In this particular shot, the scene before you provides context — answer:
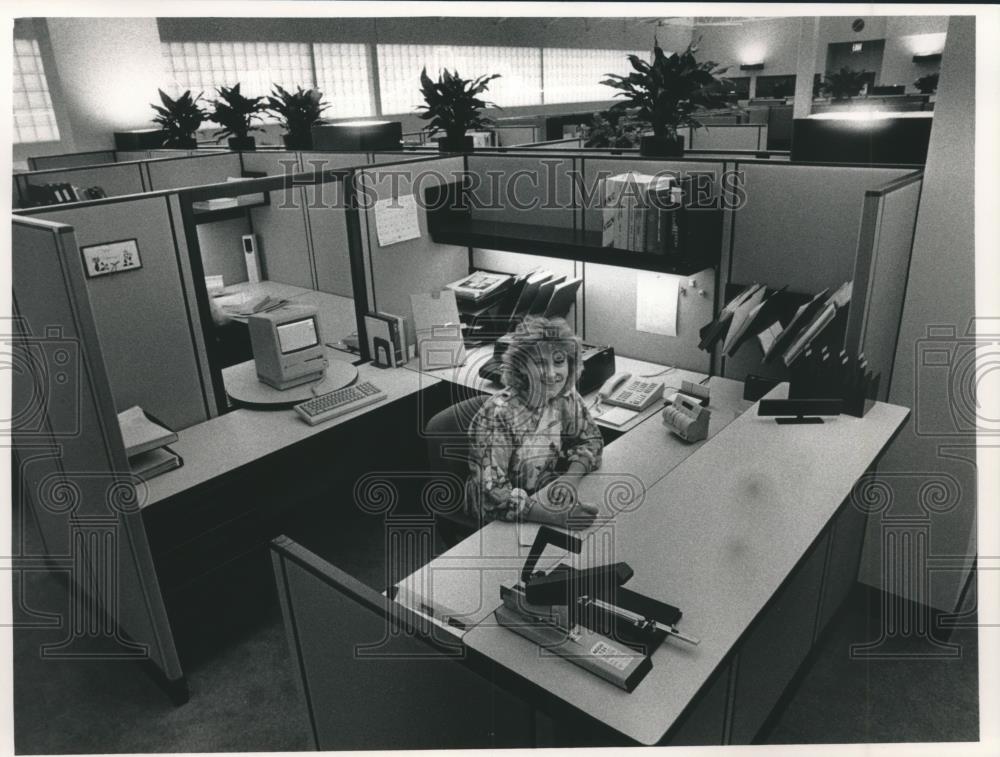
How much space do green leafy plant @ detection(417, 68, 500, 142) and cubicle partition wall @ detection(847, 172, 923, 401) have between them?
1804 millimetres

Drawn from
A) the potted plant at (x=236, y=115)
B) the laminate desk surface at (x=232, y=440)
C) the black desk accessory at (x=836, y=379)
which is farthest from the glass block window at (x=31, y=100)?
the black desk accessory at (x=836, y=379)

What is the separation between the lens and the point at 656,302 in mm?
2705

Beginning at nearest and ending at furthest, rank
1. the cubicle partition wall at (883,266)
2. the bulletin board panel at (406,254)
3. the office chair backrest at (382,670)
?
the office chair backrest at (382,670), the cubicle partition wall at (883,266), the bulletin board panel at (406,254)

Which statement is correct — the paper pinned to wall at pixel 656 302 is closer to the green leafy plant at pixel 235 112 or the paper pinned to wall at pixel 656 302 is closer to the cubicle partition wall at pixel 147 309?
the cubicle partition wall at pixel 147 309

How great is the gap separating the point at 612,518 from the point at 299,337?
4.69 feet

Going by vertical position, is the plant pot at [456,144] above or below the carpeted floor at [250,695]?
above

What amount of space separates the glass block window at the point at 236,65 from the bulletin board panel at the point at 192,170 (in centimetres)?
309

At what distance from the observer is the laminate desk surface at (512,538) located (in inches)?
60.6

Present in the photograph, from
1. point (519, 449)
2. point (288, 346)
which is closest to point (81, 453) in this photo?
point (288, 346)

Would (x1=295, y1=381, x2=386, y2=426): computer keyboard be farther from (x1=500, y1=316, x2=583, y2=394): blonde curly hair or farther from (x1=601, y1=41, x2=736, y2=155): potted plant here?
(x1=601, y1=41, x2=736, y2=155): potted plant

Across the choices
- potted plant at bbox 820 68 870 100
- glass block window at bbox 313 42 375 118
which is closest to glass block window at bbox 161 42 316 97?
glass block window at bbox 313 42 375 118

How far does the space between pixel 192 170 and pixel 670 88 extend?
279cm

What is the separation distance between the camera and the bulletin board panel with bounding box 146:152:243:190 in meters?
3.91

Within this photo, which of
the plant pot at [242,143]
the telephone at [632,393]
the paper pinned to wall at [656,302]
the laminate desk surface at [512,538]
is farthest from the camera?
the plant pot at [242,143]
